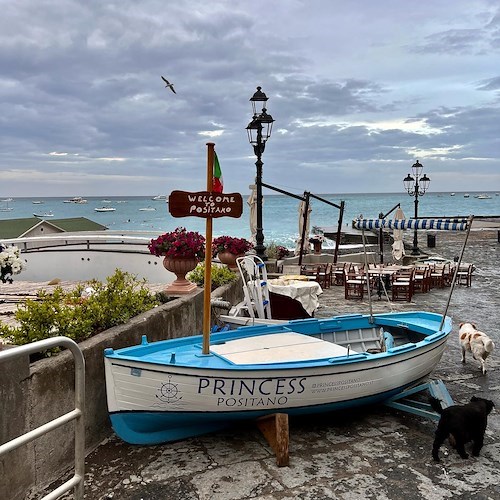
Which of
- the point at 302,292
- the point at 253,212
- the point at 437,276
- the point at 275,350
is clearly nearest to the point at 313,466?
the point at 275,350

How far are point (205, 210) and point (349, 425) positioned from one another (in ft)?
9.57

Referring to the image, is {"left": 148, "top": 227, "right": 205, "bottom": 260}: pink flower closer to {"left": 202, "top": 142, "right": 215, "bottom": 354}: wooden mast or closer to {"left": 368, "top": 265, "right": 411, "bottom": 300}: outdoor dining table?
{"left": 202, "top": 142, "right": 215, "bottom": 354}: wooden mast

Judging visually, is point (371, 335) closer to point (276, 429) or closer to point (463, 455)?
point (463, 455)

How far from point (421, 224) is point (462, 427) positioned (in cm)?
297

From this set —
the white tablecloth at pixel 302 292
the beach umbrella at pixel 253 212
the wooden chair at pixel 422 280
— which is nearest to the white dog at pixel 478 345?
the white tablecloth at pixel 302 292

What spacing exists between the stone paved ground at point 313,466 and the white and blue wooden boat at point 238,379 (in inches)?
10.6

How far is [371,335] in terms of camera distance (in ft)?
22.6

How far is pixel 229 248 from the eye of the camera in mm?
10180

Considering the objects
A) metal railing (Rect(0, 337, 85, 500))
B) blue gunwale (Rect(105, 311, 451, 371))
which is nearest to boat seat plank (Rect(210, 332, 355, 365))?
blue gunwale (Rect(105, 311, 451, 371))

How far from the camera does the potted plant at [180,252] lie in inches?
294

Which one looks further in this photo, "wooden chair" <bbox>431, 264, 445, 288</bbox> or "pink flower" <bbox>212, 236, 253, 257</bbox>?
"wooden chair" <bbox>431, 264, 445, 288</bbox>

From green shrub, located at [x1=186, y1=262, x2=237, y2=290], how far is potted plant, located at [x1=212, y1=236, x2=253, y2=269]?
53 centimetres

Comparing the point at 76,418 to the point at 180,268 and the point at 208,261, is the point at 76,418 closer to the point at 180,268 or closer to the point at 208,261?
the point at 208,261

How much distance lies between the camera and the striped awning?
243 inches
